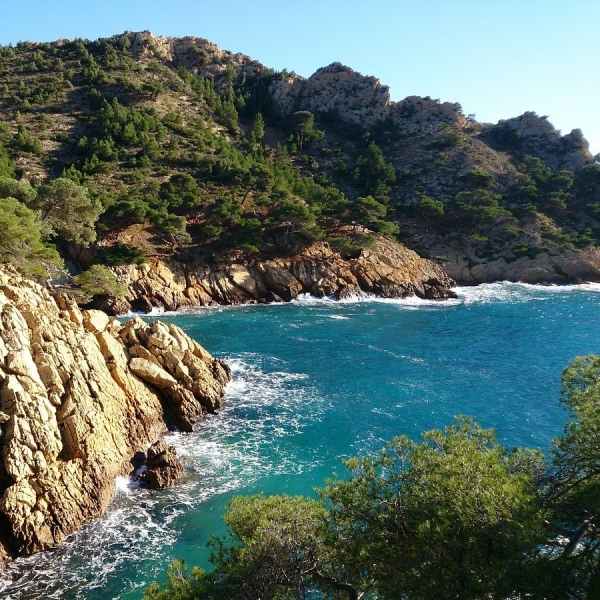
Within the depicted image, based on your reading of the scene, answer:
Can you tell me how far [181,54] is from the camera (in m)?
130

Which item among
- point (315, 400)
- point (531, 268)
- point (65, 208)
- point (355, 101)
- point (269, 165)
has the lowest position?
point (315, 400)

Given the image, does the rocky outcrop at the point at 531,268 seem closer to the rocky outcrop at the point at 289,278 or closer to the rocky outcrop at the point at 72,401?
the rocky outcrop at the point at 289,278

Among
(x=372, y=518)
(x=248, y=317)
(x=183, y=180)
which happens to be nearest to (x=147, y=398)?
(x=372, y=518)

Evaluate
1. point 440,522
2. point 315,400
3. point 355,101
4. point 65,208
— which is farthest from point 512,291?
point 355,101

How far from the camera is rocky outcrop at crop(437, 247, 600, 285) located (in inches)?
3187

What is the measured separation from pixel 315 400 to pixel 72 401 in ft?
54.6

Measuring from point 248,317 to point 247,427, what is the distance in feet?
95.2

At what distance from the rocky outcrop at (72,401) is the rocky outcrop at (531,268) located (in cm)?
6104

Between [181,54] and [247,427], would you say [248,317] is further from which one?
[181,54]

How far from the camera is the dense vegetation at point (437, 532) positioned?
9305 mm

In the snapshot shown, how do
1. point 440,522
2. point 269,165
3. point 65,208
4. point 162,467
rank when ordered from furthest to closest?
point 269,165 → point 65,208 → point 162,467 → point 440,522

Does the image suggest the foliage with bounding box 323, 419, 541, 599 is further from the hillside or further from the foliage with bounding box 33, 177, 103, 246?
the hillside

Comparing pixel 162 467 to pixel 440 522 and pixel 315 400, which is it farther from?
pixel 440 522

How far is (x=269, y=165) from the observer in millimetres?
93625
